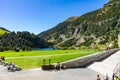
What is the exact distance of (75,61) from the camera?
4247 centimetres

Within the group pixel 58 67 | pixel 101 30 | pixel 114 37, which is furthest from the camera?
pixel 101 30

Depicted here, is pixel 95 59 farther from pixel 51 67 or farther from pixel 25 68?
pixel 25 68

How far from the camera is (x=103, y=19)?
19938cm

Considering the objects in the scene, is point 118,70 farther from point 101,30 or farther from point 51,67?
point 101,30

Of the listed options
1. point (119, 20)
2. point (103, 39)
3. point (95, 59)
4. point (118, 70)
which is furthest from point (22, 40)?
point (118, 70)

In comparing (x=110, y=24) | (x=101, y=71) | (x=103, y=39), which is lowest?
(x=101, y=71)

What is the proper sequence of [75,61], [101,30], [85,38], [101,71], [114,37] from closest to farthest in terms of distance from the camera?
[101,71]
[75,61]
[114,37]
[101,30]
[85,38]

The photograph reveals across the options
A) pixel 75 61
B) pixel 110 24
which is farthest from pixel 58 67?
pixel 110 24

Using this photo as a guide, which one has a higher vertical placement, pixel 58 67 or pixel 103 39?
pixel 103 39

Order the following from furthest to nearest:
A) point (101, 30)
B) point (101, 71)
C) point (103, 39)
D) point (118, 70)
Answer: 1. point (101, 30)
2. point (103, 39)
3. point (101, 71)
4. point (118, 70)

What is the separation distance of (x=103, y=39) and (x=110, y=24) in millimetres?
15761

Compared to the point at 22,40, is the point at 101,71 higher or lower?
lower

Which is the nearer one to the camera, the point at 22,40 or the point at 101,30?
the point at 22,40

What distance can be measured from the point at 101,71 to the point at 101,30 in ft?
487
